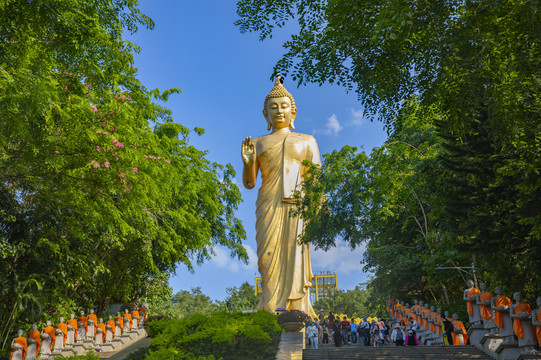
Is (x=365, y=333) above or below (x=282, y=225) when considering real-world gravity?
below

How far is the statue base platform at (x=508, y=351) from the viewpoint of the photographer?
314 inches

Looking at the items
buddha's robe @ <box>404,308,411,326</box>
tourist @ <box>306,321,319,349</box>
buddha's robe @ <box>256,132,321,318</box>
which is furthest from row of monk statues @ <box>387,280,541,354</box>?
buddha's robe @ <box>256,132,321,318</box>

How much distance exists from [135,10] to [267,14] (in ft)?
9.46

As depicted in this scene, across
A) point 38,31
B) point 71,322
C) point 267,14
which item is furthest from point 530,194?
point 71,322

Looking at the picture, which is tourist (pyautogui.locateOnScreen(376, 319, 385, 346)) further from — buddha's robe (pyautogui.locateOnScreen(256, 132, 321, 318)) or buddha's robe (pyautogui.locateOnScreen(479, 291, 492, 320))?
buddha's robe (pyautogui.locateOnScreen(479, 291, 492, 320))

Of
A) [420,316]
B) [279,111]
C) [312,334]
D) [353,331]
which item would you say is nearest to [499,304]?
[312,334]

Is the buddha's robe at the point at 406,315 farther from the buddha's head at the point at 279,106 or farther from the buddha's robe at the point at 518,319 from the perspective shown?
the buddha's robe at the point at 518,319

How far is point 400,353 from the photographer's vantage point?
916cm

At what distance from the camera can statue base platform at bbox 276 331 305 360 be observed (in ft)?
24.4

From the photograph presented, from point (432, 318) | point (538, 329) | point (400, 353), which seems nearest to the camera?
point (538, 329)

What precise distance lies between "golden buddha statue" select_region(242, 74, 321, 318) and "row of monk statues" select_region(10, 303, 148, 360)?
435 centimetres

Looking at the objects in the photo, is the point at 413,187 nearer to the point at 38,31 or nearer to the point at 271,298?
the point at 271,298

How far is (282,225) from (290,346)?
5.39 m

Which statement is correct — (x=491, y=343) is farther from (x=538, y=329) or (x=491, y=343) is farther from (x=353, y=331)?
(x=353, y=331)
